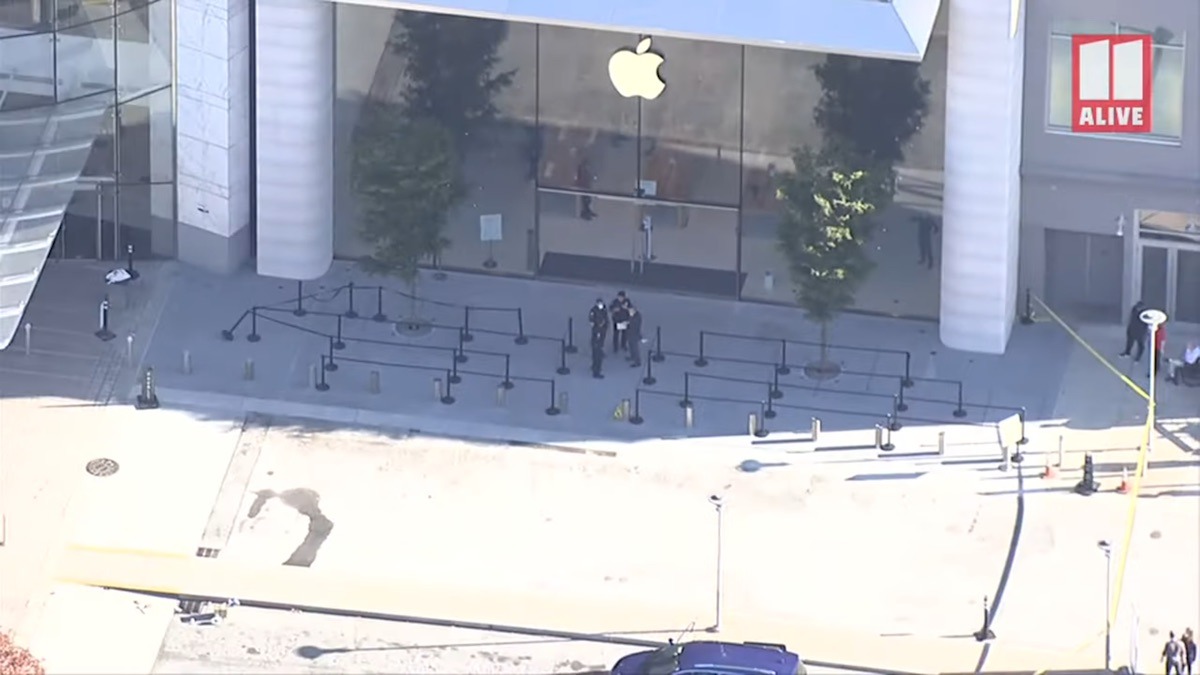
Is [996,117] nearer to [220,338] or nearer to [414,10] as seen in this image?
[414,10]

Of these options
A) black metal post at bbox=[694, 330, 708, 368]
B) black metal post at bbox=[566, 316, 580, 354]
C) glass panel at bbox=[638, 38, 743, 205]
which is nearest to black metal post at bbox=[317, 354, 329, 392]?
black metal post at bbox=[566, 316, 580, 354]

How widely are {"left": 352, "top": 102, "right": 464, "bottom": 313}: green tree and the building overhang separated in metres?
3.21

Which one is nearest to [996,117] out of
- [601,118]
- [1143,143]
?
[1143,143]

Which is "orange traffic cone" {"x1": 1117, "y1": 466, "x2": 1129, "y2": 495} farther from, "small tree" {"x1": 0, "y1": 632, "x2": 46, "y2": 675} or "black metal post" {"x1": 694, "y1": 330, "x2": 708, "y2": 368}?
"small tree" {"x1": 0, "y1": 632, "x2": 46, "y2": 675}

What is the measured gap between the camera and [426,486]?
59.4 metres

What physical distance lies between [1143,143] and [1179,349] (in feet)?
12.7

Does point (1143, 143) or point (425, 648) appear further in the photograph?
point (1143, 143)

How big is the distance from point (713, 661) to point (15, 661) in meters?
10.4

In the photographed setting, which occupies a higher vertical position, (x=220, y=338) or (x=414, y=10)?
(x=414, y=10)

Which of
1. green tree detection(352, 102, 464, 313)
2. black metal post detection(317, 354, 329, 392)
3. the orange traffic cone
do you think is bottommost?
the orange traffic cone

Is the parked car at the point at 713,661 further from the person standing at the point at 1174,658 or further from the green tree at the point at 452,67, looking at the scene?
the green tree at the point at 452,67

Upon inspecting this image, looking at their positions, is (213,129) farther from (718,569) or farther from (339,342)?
(718,569)

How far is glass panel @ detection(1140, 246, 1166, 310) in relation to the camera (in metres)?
64.8

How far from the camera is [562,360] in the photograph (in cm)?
6384
